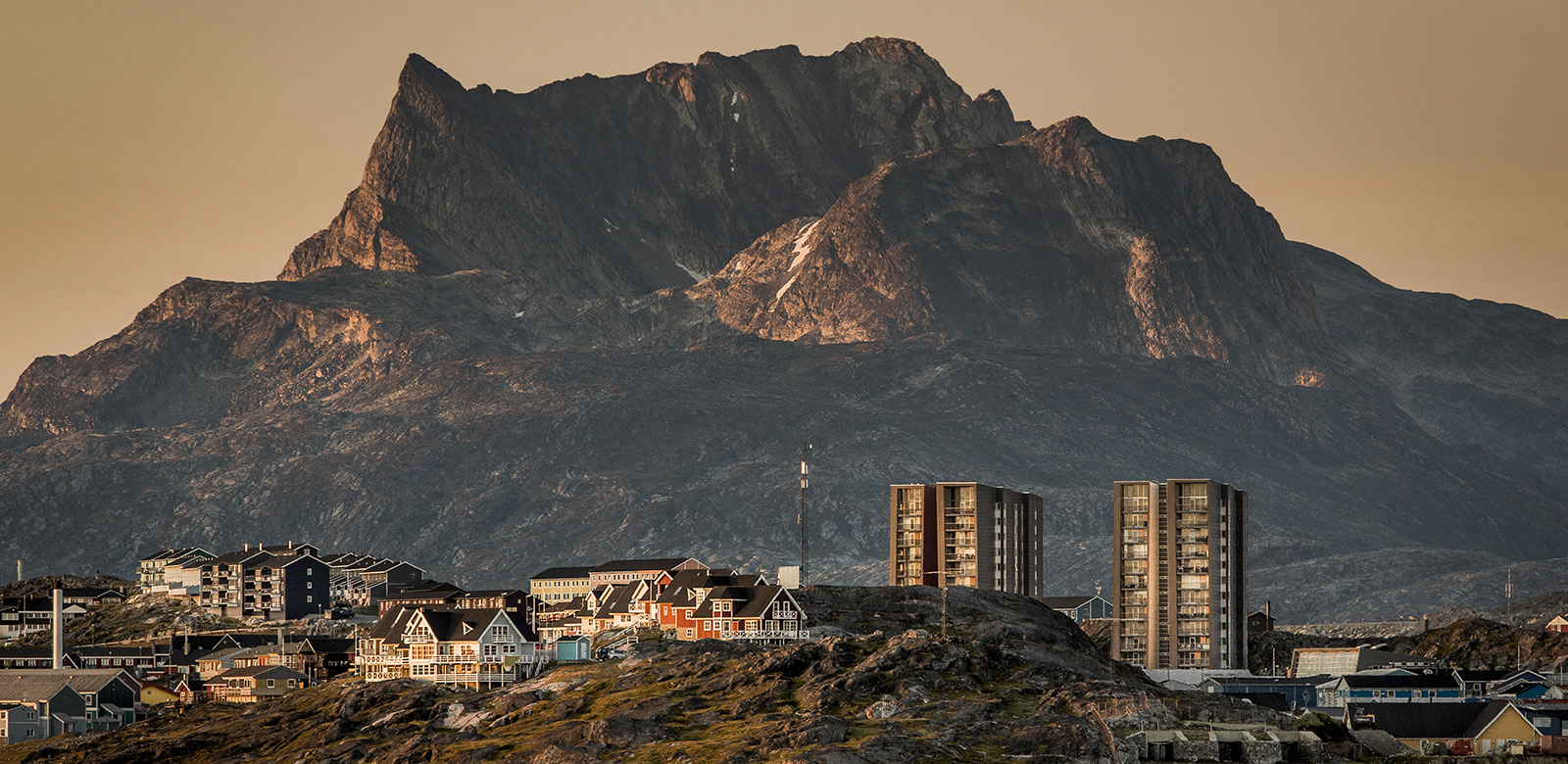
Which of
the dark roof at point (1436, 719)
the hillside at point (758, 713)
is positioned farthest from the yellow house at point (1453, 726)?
the hillside at point (758, 713)

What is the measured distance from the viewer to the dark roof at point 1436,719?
16762 cm

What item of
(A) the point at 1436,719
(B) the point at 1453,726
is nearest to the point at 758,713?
(A) the point at 1436,719

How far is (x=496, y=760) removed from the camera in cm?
16125

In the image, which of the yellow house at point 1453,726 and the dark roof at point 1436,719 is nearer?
the yellow house at point 1453,726

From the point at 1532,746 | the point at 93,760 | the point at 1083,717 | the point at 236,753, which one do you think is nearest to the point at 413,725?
the point at 236,753

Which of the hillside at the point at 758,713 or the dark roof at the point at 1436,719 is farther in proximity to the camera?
the dark roof at the point at 1436,719

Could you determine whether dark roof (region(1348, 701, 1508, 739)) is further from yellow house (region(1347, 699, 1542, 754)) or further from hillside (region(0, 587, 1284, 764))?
hillside (region(0, 587, 1284, 764))

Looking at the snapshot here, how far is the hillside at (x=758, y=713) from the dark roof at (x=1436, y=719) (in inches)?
508

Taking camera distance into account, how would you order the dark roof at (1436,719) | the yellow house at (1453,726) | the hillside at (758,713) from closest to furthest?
the hillside at (758,713)
the yellow house at (1453,726)
the dark roof at (1436,719)

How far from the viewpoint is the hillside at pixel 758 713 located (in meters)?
151

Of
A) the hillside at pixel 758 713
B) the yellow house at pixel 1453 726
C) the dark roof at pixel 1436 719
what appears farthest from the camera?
the dark roof at pixel 1436 719

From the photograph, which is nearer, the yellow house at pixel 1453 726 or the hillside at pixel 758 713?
the hillside at pixel 758 713

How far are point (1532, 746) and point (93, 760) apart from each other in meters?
116

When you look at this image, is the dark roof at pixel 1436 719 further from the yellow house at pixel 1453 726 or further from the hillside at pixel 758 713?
the hillside at pixel 758 713
